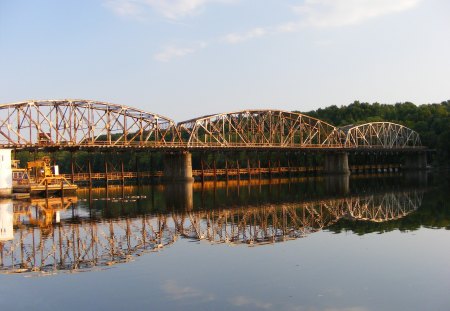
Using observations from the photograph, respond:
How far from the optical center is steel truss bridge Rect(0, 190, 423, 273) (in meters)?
25.7

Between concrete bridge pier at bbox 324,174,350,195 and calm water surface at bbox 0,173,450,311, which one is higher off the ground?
concrete bridge pier at bbox 324,174,350,195

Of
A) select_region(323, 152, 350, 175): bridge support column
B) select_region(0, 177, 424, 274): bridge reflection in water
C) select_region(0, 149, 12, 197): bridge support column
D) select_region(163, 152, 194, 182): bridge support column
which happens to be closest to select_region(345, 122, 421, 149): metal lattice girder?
select_region(323, 152, 350, 175): bridge support column

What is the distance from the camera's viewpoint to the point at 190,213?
4425 cm

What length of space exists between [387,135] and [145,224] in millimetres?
130798

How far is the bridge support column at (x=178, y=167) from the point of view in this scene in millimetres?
98938

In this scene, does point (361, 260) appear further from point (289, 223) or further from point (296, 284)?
point (289, 223)

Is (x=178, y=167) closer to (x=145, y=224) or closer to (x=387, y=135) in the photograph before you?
(x=145, y=224)

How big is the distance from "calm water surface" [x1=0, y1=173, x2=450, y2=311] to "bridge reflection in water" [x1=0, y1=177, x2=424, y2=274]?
0.38 ft

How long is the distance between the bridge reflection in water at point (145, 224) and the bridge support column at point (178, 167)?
42412 millimetres

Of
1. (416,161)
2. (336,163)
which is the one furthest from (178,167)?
(416,161)

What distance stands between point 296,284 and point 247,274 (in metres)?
2.65

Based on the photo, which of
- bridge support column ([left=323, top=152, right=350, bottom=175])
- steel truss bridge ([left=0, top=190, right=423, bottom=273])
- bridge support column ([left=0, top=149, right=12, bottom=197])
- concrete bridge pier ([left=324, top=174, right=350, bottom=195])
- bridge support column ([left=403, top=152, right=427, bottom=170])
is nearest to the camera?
steel truss bridge ([left=0, top=190, right=423, bottom=273])

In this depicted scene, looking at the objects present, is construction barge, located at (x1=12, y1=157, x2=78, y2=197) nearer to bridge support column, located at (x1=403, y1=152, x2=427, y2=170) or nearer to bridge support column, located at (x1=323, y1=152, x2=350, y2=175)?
bridge support column, located at (x1=323, y1=152, x2=350, y2=175)

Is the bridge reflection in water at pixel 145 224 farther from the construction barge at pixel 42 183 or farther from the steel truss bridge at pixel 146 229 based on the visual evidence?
the construction barge at pixel 42 183
